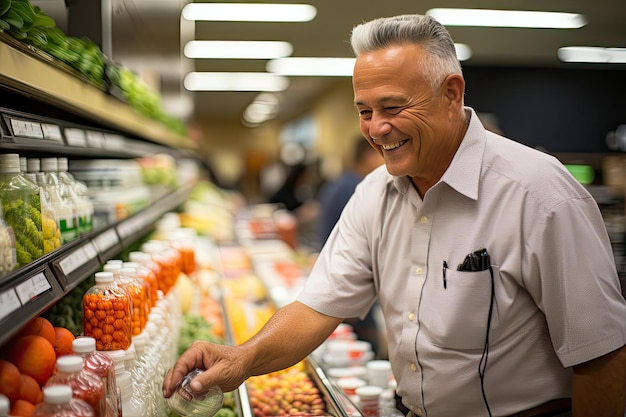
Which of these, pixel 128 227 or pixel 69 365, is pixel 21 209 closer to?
pixel 69 365

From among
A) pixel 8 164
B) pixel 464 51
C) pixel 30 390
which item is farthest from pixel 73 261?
pixel 464 51

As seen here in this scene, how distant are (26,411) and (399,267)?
4.03ft

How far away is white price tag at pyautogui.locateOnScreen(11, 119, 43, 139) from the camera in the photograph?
167 centimetres

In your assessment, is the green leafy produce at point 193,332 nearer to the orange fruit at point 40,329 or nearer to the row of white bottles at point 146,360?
the row of white bottles at point 146,360

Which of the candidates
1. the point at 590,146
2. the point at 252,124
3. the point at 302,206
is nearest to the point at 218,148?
the point at 252,124

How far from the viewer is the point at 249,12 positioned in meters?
7.46

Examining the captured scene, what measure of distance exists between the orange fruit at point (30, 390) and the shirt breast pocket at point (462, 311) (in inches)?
45.0

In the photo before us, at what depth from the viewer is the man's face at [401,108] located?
1.91 meters

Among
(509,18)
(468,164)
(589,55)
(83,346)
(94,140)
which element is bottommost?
(83,346)

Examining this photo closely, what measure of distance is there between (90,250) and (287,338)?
0.70m

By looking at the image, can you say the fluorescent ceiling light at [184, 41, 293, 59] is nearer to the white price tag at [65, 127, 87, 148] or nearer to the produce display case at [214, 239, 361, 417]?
the produce display case at [214, 239, 361, 417]

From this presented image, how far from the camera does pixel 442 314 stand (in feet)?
6.58

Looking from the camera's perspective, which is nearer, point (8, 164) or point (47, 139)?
point (8, 164)

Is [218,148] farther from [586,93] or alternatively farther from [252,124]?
[586,93]
